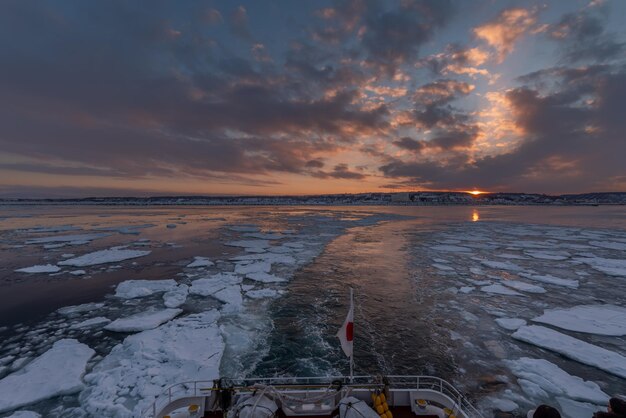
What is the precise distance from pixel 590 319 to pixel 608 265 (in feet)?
43.3

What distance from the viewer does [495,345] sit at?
9141 mm

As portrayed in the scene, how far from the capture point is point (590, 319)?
1074 cm

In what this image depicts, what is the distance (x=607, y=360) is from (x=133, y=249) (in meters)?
28.9

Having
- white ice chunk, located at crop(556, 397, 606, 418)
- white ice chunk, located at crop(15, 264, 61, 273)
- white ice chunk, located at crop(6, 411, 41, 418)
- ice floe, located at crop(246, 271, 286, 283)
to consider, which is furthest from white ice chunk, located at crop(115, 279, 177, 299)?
white ice chunk, located at crop(556, 397, 606, 418)

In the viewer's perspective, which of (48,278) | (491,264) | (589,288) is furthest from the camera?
(491,264)

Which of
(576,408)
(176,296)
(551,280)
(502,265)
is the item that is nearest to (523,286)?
(551,280)

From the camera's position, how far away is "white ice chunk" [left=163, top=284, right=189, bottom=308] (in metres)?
11.9

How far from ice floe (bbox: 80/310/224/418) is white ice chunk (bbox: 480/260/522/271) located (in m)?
18.2

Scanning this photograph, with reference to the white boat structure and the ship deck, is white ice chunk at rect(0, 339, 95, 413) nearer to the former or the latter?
the white boat structure

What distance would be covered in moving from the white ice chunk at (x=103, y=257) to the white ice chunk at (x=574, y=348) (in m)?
23.8

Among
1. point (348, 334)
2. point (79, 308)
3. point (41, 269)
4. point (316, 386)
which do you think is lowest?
point (41, 269)

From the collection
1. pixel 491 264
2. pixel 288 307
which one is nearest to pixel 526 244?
pixel 491 264

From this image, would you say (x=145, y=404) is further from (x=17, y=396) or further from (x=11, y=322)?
(x=11, y=322)

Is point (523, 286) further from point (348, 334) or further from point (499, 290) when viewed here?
point (348, 334)
